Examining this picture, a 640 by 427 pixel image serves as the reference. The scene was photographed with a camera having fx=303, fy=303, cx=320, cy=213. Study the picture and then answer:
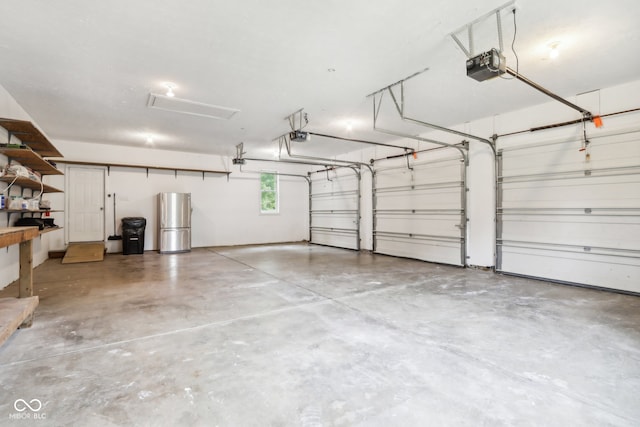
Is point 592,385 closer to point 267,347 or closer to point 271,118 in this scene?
point 267,347

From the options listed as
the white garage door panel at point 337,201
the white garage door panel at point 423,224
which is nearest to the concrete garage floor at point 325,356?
the white garage door panel at point 423,224

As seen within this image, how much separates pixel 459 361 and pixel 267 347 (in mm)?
1512

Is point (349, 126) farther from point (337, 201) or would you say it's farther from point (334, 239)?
point (334, 239)

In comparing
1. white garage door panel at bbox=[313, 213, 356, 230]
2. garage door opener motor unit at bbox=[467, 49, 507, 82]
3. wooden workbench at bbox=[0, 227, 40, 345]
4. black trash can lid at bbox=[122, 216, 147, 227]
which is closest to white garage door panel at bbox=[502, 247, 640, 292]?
garage door opener motor unit at bbox=[467, 49, 507, 82]

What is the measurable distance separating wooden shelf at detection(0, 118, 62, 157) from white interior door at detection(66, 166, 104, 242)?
2186 mm

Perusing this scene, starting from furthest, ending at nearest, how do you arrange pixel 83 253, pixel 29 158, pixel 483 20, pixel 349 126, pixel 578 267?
1. pixel 83 253
2. pixel 349 126
3. pixel 578 267
4. pixel 29 158
5. pixel 483 20

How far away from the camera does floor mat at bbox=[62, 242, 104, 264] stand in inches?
259

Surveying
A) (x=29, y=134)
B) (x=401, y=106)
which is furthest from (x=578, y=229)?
(x=29, y=134)

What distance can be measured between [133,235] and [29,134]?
353 centimetres

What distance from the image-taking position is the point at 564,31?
3018 mm
